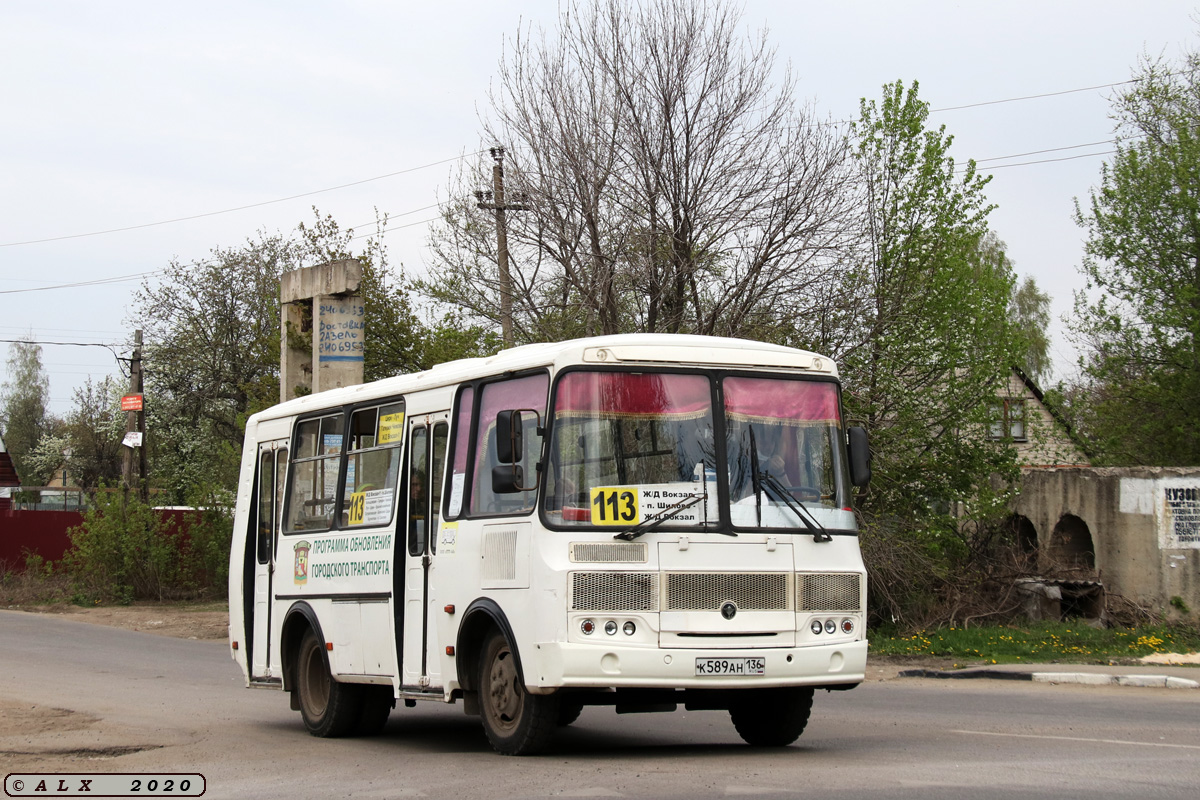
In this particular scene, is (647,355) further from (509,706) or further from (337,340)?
(337,340)

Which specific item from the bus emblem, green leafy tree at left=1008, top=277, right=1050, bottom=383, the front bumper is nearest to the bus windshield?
the front bumper

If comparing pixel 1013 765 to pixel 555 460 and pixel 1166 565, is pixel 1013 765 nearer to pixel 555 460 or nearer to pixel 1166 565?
pixel 555 460

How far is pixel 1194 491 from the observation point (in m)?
19.9

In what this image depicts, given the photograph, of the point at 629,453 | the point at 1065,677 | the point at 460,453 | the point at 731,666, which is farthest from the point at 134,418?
the point at 731,666

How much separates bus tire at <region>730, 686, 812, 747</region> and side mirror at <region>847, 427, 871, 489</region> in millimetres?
1544

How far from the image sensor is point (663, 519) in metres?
8.97

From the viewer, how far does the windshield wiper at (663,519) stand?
8.88 meters

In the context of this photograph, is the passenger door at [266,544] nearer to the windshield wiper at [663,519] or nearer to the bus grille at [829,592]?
the windshield wiper at [663,519]

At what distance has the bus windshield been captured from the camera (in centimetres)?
898

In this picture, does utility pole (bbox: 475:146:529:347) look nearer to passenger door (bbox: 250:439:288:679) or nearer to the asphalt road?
the asphalt road

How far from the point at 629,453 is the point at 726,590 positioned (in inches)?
43.1

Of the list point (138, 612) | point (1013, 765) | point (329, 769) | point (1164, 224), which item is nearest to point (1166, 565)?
point (1164, 224)

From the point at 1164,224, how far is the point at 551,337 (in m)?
12.1

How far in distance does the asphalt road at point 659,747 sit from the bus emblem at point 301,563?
134cm
